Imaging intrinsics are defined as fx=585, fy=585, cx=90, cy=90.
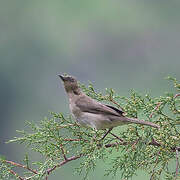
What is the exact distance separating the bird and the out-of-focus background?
22.8 metres

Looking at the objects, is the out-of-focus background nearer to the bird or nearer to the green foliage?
the bird

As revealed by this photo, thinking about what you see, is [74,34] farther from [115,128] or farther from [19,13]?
[115,128]

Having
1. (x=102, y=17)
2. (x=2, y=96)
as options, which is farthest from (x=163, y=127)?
(x=102, y=17)

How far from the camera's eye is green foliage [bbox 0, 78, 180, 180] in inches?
125

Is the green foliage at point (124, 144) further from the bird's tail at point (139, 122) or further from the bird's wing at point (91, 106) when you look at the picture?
the bird's wing at point (91, 106)

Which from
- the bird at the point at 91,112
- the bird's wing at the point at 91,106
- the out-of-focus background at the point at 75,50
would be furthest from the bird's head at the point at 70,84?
the out-of-focus background at the point at 75,50

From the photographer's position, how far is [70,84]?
4.30 meters

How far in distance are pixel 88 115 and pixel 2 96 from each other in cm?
3258

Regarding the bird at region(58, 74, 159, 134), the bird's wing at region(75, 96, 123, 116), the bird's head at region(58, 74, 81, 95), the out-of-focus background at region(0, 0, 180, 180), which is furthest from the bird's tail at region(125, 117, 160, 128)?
the out-of-focus background at region(0, 0, 180, 180)

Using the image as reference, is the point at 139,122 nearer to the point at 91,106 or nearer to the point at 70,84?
the point at 91,106

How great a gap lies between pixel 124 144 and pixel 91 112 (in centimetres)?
78

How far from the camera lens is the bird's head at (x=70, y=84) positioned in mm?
4254

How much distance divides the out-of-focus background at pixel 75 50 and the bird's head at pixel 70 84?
897 inches

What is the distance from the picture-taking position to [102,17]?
4688cm
